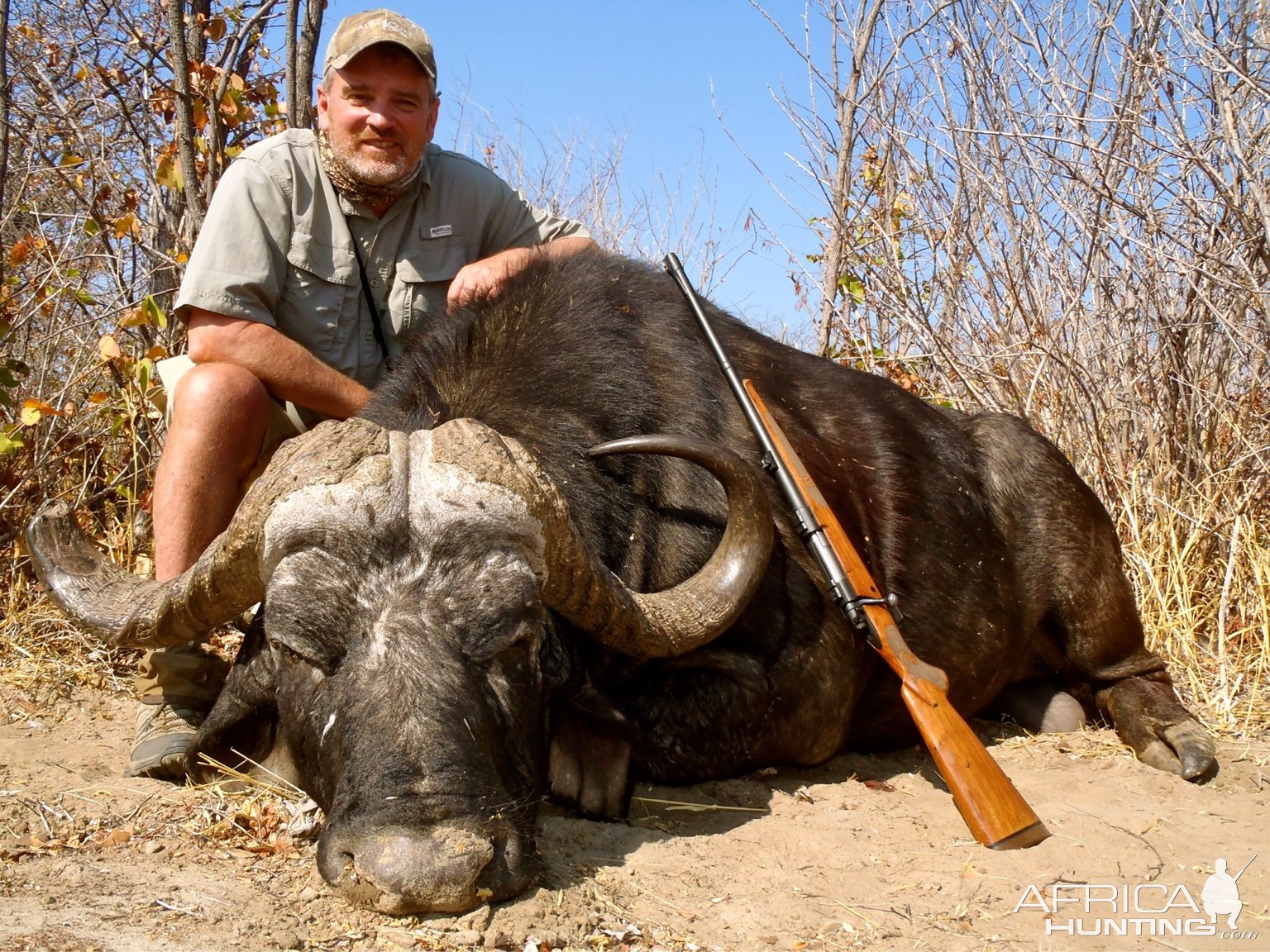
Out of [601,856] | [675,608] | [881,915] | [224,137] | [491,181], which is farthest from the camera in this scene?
[224,137]

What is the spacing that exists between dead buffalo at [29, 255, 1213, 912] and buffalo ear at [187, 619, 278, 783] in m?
0.01

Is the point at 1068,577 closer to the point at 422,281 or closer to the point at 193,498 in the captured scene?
the point at 422,281

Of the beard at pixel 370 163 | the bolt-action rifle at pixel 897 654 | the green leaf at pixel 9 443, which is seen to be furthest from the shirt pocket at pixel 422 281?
the green leaf at pixel 9 443

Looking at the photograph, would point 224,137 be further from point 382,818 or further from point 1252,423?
point 1252,423

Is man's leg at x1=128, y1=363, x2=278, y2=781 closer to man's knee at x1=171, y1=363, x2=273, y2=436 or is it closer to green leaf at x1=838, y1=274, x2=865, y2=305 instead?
man's knee at x1=171, y1=363, x2=273, y2=436

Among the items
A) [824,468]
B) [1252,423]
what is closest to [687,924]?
[824,468]

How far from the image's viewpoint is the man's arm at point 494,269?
4.50m

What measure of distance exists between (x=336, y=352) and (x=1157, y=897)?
3.64 m

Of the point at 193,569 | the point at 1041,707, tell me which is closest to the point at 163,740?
the point at 193,569

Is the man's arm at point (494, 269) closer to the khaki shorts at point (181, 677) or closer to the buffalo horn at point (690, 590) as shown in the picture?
the khaki shorts at point (181, 677)

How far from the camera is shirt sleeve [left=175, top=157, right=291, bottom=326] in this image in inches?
179

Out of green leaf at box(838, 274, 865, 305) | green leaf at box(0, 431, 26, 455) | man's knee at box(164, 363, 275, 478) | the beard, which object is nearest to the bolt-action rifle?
the beard

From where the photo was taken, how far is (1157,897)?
3.22 metres

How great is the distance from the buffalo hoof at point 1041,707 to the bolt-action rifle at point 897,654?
127cm
